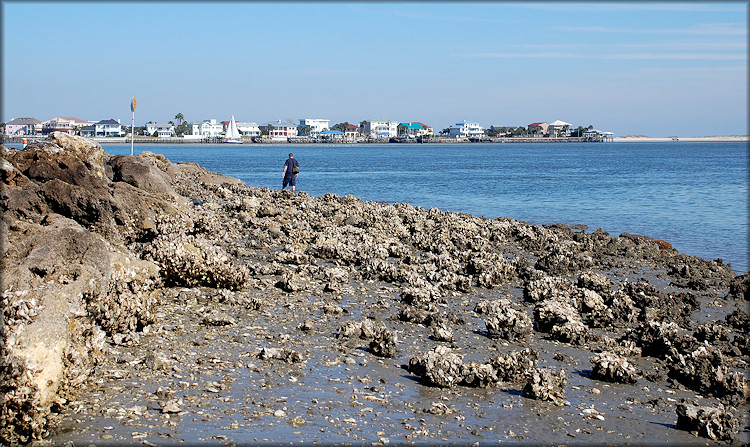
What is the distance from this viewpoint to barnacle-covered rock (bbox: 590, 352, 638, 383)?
28.1 ft

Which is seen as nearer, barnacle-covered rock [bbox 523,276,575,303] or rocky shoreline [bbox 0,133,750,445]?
rocky shoreline [bbox 0,133,750,445]

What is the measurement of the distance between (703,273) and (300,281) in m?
10.4

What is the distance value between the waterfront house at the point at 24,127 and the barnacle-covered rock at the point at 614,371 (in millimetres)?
123032

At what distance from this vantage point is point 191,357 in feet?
26.1

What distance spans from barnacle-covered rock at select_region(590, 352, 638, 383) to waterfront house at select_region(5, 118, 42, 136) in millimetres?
123032

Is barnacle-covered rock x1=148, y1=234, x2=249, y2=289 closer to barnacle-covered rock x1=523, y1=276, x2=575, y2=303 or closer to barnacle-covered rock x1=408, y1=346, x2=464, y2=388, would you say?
barnacle-covered rock x1=408, y1=346, x2=464, y2=388

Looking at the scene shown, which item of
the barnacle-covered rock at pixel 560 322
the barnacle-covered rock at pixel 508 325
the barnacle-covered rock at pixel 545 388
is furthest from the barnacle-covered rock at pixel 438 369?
the barnacle-covered rock at pixel 560 322

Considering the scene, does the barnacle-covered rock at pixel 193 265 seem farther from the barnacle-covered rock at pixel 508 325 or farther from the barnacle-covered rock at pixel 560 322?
the barnacle-covered rock at pixel 560 322

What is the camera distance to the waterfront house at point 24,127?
118m

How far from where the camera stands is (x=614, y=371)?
857 centimetres

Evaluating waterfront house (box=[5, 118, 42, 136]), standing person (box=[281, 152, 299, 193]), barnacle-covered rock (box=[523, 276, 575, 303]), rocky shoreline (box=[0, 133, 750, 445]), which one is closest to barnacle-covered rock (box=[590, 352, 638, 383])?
rocky shoreline (box=[0, 133, 750, 445])

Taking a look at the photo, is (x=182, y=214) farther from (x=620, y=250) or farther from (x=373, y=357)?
(x=620, y=250)

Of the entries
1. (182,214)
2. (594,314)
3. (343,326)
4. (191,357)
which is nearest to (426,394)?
(343,326)

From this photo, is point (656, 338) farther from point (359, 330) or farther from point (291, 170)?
point (291, 170)
